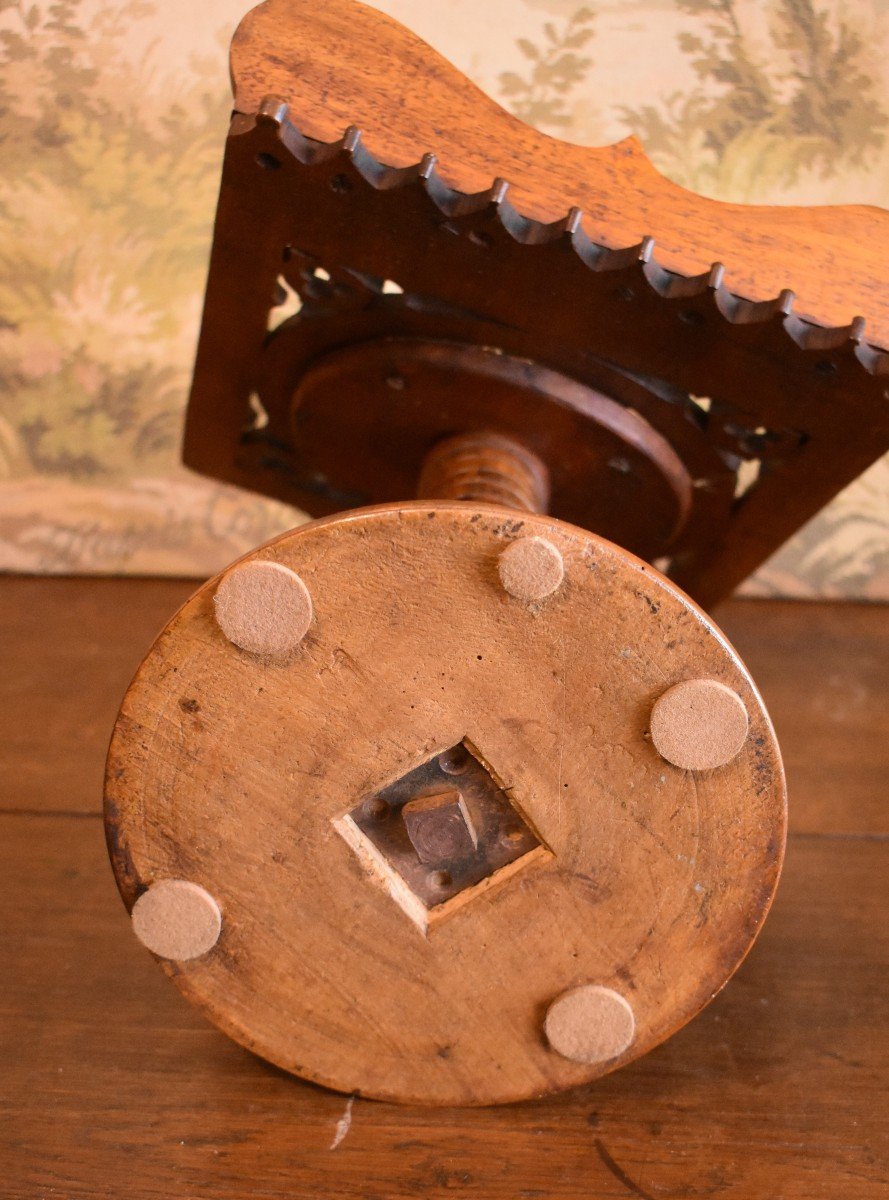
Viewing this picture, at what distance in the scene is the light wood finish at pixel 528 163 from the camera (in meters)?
0.80

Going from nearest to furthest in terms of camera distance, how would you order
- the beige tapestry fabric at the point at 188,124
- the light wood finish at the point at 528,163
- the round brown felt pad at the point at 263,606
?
the round brown felt pad at the point at 263,606 → the light wood finish at the point at 528,163 → the beige tapestry fabric at the point at 188,124

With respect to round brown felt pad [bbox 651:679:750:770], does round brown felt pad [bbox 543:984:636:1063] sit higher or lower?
lower

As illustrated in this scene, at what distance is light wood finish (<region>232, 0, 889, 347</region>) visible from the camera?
2.61 feet

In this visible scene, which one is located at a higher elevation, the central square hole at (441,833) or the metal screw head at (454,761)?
the metal screw head at (454,761)

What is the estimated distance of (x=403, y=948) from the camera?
73 centimetres

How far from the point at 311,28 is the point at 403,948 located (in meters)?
0.65

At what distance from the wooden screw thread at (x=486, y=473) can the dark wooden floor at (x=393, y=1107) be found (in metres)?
0.42

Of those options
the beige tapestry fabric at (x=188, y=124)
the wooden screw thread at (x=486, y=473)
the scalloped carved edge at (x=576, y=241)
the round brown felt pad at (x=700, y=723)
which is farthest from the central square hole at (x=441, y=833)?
the beige tapestry fabric at (x=188, y=124)

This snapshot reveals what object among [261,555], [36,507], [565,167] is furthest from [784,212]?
[36,507]

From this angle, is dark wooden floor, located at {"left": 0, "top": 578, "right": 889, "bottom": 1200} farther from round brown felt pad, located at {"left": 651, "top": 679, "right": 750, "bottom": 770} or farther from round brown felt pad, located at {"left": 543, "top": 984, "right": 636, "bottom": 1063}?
round brown felt pad, located at {"left": 651, "top": 679, "right": 750, "bottom": 770}

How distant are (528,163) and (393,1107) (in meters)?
0.66

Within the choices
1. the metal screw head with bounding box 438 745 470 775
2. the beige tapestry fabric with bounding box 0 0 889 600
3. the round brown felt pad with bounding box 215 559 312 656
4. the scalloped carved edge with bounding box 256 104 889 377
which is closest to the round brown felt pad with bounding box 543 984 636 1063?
the metal screw head with bounding box 438 745 470 775

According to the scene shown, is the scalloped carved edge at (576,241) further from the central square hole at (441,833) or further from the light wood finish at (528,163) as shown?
the central square hole at (441,833)

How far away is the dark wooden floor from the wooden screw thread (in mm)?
418
